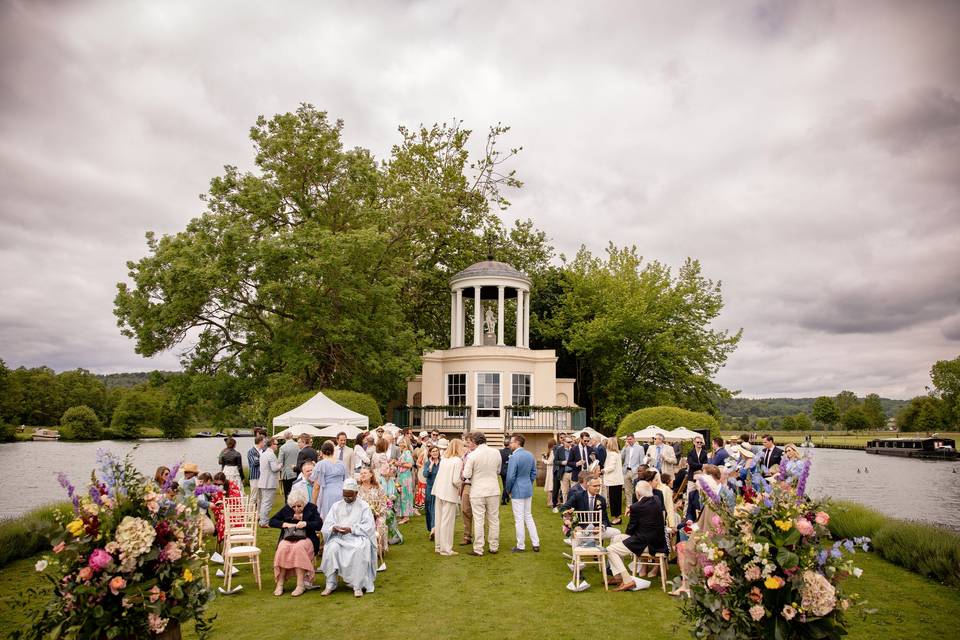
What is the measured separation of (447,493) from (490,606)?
3.01 meters

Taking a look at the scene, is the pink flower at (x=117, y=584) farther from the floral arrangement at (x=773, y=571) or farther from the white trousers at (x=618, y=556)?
the white trousers at (x=618, y=556)

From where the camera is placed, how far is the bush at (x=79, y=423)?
219ft

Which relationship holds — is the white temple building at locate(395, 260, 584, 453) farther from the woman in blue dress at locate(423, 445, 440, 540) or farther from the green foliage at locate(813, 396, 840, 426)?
the green foliage at locate(813, 396, 840, 426)

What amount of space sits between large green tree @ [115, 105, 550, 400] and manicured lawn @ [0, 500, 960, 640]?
15614 millimetres

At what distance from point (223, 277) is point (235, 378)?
4649 millimetres

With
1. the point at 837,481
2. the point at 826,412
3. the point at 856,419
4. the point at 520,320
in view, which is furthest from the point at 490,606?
the point at 856,419

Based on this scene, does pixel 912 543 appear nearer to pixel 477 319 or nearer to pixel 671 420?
pixel 671 420

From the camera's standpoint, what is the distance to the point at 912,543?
1127 centimetres

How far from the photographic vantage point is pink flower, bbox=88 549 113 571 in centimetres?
477

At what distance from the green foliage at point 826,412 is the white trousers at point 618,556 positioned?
136 meters

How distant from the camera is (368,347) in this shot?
27.5 metres

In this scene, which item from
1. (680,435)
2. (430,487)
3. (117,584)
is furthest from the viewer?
(680,435)

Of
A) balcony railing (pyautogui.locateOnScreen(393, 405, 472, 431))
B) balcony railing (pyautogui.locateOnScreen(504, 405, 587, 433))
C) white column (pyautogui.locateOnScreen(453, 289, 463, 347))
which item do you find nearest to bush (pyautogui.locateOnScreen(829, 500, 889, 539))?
balcony railing (pyautogui.locateOnScreen(504, 405, 587, 433))

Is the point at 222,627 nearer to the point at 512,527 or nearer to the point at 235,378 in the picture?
the point at 512,527
